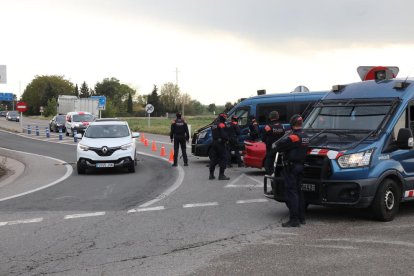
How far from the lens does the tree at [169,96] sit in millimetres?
141625

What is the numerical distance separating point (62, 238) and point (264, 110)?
11.1 m

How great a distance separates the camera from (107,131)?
17.0 meters

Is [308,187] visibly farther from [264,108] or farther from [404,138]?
[264,108]

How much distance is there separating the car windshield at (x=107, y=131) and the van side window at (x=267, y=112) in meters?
4.39

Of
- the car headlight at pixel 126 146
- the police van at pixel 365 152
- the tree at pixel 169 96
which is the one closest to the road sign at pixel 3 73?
the car headlight at pixel 126 146

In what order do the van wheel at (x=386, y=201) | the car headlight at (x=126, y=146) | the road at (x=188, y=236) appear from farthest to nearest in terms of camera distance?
the car headlight at (x=126, y=146), the van wheel at (x=386, y=201), the road at (x=188, y=236)

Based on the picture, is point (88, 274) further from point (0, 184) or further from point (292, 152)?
point (0, 184)

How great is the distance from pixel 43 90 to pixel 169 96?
110ft

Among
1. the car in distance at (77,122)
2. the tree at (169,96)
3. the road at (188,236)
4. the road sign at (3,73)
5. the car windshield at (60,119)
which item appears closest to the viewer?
the road at (188,236)

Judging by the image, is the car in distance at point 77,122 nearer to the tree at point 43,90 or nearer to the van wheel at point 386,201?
the van wheel at point 386,201

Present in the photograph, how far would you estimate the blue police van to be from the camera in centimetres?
1708

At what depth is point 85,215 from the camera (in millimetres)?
9078

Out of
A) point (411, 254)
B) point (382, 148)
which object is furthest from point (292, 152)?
point (411, 254)

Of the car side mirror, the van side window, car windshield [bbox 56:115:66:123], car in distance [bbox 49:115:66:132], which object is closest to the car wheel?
the van side window
